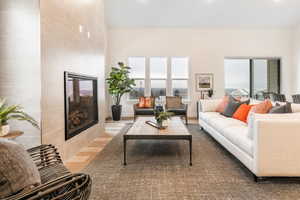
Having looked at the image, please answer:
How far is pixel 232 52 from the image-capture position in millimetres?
7215

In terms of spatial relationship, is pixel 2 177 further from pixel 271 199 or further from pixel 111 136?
pixel 111 136

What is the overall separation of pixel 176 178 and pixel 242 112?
7.14ft

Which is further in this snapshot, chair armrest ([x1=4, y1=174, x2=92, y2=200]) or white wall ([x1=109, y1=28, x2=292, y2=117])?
white wall ([x1=109, y1=28, x2=292, y2=117])

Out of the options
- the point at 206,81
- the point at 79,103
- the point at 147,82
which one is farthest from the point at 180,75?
the point at 79,103

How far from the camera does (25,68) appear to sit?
7.60 ft

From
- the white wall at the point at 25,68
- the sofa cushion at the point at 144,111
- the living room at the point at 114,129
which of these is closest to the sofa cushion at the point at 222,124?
the living room at the point at 114,129

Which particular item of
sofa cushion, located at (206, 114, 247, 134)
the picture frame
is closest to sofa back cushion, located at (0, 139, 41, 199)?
sofa cushion, located at (206, 114, 247, 134)

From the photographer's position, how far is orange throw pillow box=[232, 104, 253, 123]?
3.77 m

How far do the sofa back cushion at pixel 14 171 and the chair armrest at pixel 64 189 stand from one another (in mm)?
113

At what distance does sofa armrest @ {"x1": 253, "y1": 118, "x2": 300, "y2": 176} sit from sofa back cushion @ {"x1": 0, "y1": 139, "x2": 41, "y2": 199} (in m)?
2.03

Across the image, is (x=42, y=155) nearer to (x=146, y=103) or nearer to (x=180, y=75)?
(x=146, y=103)

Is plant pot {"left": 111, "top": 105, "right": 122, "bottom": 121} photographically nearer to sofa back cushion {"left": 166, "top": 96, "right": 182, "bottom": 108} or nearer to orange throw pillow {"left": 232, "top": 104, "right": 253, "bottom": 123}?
sofa back cushion {"left": 166, "top": 96, "right": 182, "bottom": 108}

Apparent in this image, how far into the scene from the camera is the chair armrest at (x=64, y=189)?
3.32 feet

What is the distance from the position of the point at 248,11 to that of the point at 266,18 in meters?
0.79
